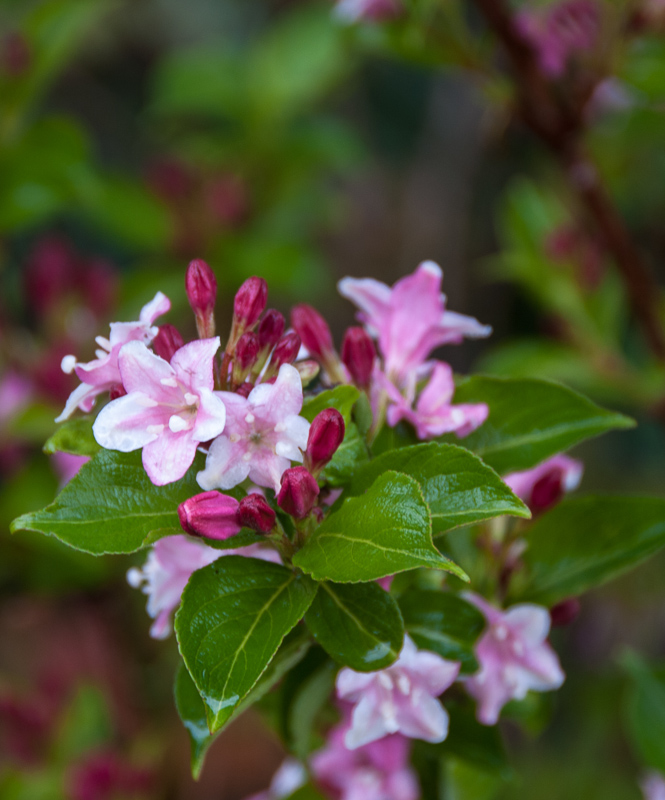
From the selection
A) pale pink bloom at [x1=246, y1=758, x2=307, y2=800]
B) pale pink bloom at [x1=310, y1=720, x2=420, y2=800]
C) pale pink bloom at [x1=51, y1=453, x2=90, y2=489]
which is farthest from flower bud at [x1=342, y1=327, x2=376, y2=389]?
pale pink bloom at [x1=51, y1=453, x2=90, y2=489]

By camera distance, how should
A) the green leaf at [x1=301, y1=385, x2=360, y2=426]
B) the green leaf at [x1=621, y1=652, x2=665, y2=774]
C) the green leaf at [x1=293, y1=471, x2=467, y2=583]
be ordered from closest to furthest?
the green leaf at [x1=293, y1=471, x2=467, y2=583] < the green leaf at [x1=301, y1=385, x2=360, y2=426] < the green leaf at [x1=621, y1=652, x2=665, y2=774]

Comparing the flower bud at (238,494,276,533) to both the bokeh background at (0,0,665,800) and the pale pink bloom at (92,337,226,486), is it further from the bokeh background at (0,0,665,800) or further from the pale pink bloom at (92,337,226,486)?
the bokeh background at (0,0,665,800)

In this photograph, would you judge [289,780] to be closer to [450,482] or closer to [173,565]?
[173,565]

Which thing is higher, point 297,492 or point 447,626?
point 297,492

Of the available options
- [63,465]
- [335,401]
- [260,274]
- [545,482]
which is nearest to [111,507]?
[335,401]

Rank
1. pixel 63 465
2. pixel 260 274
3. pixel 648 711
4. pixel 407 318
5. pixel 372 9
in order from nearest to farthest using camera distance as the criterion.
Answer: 1. pixel 407 318
2. pixel 648 711
3. pixel 372 9
4. pixel 63 465
5. pixel 260 274

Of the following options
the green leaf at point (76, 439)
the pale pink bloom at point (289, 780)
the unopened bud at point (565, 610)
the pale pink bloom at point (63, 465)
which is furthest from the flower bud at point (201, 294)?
the pale pink bloom at point (63, 465)

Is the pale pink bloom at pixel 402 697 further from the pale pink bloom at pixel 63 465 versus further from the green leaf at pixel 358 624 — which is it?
the pale pink bloom at pixel 63 465
